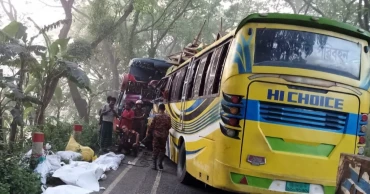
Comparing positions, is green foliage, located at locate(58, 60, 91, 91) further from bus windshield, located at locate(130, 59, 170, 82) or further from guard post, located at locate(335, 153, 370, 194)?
guard post, located at locate(335, 153, 370, 194)

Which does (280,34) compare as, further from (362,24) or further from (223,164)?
(362,24)

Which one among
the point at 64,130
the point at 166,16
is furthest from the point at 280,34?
the point at 166,16

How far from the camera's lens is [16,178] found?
18.7 ft

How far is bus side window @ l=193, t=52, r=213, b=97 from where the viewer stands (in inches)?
284

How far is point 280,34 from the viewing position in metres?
5.65

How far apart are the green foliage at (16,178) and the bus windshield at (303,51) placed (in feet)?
12.1

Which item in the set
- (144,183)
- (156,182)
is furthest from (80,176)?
(156,182)

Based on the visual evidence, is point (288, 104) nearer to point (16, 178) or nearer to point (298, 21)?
point (298, 21)

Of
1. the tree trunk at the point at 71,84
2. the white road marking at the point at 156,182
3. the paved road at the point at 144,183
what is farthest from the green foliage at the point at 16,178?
the tree trunk at the point at 71,84

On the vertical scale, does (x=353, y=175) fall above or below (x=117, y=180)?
above

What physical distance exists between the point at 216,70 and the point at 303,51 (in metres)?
1.40

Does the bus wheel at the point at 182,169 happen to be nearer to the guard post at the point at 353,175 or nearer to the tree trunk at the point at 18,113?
the tree trunk at the point at 18,113

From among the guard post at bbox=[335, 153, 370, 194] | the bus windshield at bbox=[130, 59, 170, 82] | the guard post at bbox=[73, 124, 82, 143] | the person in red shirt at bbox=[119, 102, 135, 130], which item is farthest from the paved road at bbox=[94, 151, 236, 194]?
the bus windshield at bbox=[130, 59, 170, 82]

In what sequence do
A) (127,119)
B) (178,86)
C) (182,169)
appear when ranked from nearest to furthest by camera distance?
1. (182,169)
2. (178,86)
3. (127,119)
